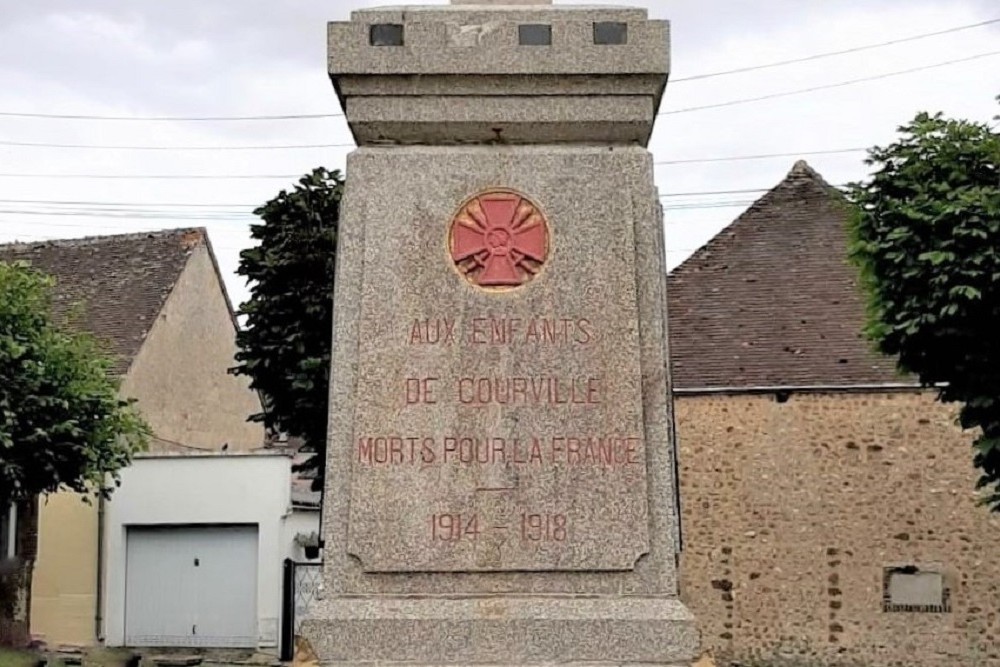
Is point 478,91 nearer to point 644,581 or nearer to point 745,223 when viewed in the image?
point 644,581

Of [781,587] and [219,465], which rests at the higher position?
[219,465]

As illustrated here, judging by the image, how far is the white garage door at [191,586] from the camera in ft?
87.0

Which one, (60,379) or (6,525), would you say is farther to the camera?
(6,525)

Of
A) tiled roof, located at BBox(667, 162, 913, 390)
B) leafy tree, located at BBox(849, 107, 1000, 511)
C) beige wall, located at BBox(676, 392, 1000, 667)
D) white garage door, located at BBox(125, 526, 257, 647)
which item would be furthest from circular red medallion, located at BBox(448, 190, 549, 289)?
white garage door, located at BBox(125, 526, 257, 647)

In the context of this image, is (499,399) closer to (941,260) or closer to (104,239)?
(941,260)

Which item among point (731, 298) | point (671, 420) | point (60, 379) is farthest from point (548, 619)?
point (731, 298)

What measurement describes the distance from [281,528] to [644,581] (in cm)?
2086

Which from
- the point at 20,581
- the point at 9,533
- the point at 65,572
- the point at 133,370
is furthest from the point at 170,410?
the point at 20,581

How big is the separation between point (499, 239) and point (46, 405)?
584 inches

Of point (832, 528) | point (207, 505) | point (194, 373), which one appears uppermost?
point (194, 373)

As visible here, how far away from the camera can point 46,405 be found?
65.7 ft

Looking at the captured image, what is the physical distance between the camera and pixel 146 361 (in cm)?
2834

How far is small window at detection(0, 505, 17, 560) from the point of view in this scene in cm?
2564

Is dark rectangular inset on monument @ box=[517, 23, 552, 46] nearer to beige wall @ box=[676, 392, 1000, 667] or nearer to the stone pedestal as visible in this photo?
the stone pedestal
